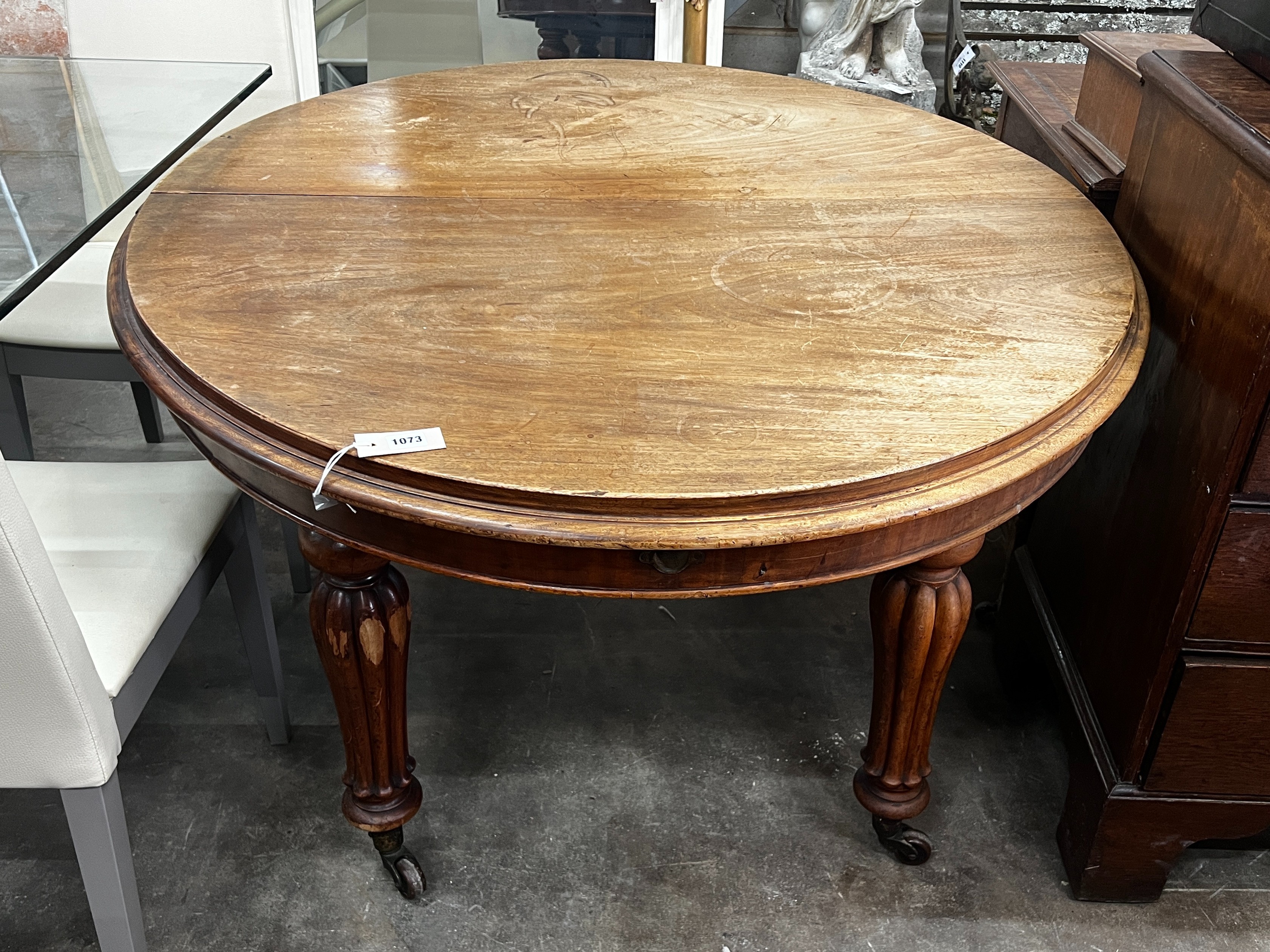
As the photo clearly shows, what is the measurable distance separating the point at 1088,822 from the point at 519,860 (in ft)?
2.47

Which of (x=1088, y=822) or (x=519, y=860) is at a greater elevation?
(x=1088, y=822)

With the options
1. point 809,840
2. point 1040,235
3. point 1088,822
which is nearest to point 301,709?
point 809,840

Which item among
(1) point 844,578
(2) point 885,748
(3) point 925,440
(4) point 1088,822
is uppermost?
(3) point 925,440

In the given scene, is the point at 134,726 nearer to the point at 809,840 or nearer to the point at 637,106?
the point at 809,840

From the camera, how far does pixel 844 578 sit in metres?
0.94

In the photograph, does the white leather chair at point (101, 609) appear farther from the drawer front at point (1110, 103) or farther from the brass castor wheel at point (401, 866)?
the drawer front at point (1110, 103)

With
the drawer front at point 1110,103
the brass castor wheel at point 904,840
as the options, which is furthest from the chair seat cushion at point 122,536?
the drawer front at point 1110,103

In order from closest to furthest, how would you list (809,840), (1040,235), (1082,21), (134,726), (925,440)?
(925,440) → (1040,235) → (809,840) → (134,726) → (1082,21)

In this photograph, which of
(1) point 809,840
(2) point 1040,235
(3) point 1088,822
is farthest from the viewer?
(1) point 809,840

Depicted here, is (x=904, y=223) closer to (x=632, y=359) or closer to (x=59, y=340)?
(x=632, y=359)

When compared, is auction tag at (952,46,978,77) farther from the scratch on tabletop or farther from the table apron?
the table apron

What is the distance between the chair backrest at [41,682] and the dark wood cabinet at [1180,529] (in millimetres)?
1133

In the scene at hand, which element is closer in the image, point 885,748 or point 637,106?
point 885,748

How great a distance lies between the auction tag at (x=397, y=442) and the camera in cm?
→ 88
